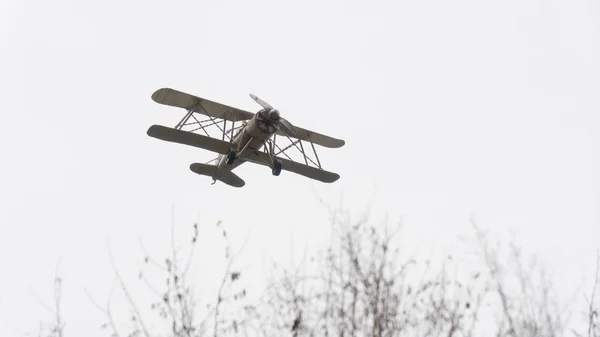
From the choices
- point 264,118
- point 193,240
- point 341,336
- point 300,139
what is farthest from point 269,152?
point 341,336

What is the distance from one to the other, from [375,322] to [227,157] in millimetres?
9057

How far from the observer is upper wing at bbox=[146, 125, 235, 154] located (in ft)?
46.2

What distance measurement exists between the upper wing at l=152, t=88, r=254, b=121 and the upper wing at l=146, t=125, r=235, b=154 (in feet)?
4.13

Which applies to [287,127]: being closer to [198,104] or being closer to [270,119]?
[270,119]

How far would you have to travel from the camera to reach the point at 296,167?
1602 centimetres

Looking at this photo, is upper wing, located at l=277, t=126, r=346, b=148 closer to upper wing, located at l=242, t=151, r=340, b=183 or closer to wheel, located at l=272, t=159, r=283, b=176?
upper wing, located at l=242, t=151, r=340, b=183

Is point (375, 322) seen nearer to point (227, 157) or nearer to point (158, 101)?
point (227, 157)

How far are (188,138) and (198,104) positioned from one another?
1.44 meters

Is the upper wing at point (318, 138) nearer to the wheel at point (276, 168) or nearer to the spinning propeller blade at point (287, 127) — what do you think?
the spinning propeller blade at point (287, 127)

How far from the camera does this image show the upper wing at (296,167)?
609 inches

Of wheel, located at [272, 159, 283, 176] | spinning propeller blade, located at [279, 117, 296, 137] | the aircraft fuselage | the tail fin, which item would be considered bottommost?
wheel, located at [272, 159, 283, 176]

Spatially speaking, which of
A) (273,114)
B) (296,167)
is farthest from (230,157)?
(296,167)

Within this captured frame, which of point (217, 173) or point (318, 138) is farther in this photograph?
point (318, 138)

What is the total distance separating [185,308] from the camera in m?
6.61
